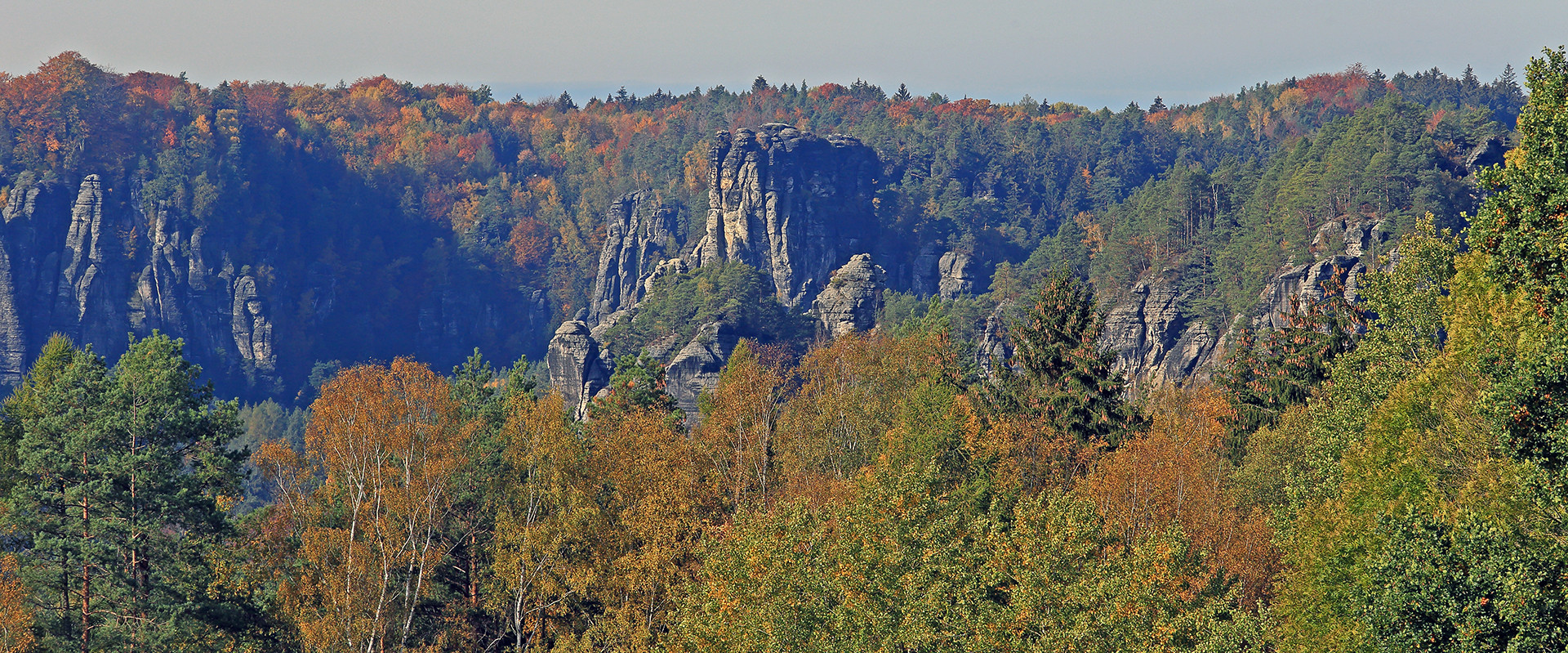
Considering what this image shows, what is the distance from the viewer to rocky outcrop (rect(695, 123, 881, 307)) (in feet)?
562

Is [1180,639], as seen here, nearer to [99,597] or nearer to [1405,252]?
[1405,252]

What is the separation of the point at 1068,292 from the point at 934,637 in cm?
2758

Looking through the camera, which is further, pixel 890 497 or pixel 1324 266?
pixel 1324 266

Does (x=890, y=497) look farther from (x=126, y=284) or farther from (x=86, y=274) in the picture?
(x=126, y=284)

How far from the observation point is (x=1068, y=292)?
46.9 meters

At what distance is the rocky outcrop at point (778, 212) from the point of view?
171 m

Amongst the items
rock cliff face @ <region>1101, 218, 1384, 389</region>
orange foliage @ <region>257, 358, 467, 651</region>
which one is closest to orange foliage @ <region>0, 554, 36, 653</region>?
orange foliage @ <region>257, 358, 467, 651</region>

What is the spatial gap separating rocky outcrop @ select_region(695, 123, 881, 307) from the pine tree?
4824 inches

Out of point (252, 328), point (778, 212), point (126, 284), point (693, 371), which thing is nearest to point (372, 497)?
point (693, 371)

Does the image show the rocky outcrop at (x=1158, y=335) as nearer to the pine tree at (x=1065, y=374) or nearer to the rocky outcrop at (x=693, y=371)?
the rocky outcrop at (x=693, y=371)

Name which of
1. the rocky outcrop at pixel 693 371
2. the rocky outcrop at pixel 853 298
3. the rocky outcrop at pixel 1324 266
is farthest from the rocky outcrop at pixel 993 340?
the rocky outcrop at pixel 693 371

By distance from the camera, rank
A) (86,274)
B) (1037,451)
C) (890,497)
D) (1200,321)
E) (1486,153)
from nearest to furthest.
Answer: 1. (890,497)
2. (1037,451)
3. (1486,153)
4. (1200,321)
5. (86,274)

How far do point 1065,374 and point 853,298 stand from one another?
89.0 m

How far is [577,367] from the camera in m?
116
